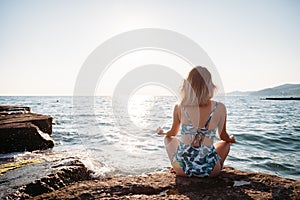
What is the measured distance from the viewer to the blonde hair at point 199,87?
2.88 m

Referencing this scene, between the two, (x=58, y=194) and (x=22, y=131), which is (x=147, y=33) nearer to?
(x=22, y=131)

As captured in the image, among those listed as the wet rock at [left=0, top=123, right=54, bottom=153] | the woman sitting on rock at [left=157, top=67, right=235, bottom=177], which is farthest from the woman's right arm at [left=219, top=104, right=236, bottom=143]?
the wet rock at [left=0, top=123, right=54, bottom=153]

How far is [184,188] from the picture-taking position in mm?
2676

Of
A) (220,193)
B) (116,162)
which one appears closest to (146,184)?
(220,193)

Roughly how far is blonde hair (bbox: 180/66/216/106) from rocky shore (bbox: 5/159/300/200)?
105 centimetres

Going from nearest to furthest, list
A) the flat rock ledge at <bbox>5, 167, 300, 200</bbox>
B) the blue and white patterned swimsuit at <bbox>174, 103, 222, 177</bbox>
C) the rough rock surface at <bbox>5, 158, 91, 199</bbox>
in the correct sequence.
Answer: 1. the flat rock ledge at <bbox>5, 167, 300, 200</bbox>
2. the rough rock surface at <bbox>5, 158, 91, 199</bbox>
3. the blue and white patterned swimsuit at <bbox>174, 103, 222, 177</bbox>

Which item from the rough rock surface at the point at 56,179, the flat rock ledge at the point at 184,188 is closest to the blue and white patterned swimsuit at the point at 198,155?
the flat rock ledge at the point at 184,188

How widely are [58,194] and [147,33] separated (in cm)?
645

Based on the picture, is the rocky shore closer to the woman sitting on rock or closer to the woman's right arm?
the woman sitting on rock

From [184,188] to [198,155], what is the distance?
0.53m

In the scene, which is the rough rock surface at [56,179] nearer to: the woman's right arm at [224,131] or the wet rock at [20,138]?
the woman's right arm at [224,131]

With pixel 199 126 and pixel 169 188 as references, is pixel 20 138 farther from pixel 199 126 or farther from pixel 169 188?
pixel 199 126

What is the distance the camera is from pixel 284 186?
258 centimetres

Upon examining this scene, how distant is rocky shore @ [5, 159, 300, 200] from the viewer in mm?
2395
